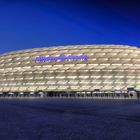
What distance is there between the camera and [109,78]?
448ft

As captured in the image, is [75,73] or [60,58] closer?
[75,73]

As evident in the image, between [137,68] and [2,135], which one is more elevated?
[137,68]

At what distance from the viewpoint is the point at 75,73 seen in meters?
137

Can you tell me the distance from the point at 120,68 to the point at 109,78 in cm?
611

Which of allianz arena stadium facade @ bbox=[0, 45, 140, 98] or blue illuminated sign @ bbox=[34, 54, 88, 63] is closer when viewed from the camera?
allianz arena stadium facade @ bbox=[0, 45, 140, 98]

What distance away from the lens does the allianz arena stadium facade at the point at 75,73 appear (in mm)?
136250

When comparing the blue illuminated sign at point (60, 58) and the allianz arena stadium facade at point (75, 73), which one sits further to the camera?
the blue illuminated sign at point (60, 58)

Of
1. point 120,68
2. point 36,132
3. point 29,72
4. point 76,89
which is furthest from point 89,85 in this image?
point 36,132

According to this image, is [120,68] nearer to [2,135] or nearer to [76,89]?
[76,89]

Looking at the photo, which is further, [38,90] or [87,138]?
[38,90]

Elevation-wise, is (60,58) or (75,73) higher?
(60,58)

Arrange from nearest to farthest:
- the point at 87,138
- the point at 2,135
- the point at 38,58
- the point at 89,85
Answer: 1. the point at 87,138
2. the point at 2,135
3. the point at 89,85
4. the point at 38,58

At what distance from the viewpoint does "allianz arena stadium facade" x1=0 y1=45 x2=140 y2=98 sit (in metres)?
136

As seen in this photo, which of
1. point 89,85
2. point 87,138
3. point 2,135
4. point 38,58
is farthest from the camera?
point 38,58
